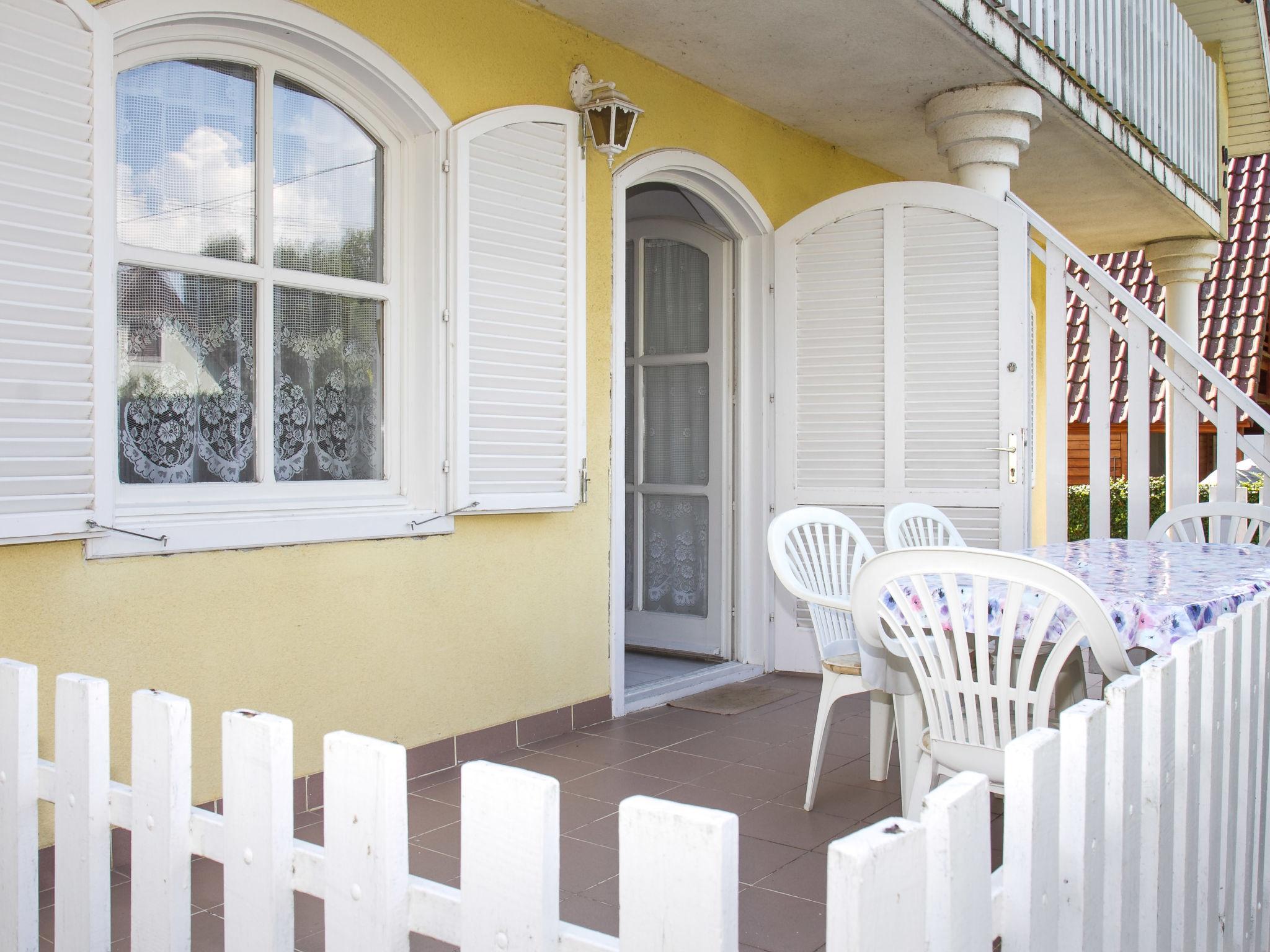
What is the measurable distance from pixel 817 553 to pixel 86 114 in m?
2.68

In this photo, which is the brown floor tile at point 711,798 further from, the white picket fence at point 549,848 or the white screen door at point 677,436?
the white screen door at point 677,436

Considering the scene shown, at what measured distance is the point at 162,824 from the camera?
48.2 inches

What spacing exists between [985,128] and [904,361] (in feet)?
3.82

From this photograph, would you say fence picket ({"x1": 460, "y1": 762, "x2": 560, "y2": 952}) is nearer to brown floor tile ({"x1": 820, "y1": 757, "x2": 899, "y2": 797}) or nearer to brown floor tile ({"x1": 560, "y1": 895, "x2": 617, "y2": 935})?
brown floor tile ({"x1": 560, "y1": 895, "x2": 617, "y2": 935})

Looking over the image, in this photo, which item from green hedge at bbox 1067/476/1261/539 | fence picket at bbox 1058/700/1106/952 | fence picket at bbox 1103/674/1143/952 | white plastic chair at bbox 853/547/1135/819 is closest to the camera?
fence picket at bbox 1058/700/1106/952

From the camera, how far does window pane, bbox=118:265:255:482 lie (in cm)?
322

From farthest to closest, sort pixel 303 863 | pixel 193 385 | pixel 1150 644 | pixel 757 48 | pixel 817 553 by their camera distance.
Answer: pixel 757 48 → pixel 817 553 → pixel 193 385 → pixel 1150 644 → pixel 303 863

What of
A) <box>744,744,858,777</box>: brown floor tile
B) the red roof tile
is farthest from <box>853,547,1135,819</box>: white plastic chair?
the red roof tile

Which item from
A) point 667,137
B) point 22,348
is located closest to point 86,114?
point 22,348

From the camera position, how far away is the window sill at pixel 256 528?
308cm

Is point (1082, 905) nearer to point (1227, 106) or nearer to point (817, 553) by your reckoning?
point (817, 553)

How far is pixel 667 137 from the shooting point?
5145mm

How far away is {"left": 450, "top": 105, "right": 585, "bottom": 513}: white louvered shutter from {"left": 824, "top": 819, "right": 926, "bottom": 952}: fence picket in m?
3.23

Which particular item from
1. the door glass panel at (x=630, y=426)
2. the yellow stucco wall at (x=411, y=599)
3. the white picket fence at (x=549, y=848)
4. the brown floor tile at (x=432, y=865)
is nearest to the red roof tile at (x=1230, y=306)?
the door glass panel at (x=630, y=426)
